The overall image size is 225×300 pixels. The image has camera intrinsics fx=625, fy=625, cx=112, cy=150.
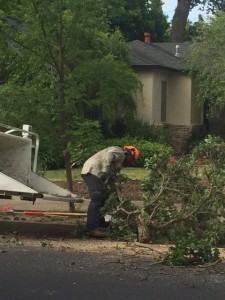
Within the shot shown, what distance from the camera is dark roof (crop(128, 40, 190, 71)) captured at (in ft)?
76.1

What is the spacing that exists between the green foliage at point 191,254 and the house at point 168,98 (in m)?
15.6

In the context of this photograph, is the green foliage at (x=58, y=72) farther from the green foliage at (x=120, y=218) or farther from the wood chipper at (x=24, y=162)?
the green foliage at (x=120, y=218)

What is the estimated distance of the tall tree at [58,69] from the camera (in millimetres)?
9719

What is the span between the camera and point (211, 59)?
68.7 ft

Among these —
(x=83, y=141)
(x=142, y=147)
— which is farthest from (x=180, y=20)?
(x=83, y=141)

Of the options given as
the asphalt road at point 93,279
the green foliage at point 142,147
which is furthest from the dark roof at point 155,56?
the asphalt road at point 93,279

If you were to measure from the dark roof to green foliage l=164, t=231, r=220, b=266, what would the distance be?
15.9 m

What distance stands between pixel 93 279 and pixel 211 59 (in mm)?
15564

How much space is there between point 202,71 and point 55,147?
1208cm

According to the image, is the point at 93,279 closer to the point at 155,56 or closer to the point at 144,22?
the point at 155,56

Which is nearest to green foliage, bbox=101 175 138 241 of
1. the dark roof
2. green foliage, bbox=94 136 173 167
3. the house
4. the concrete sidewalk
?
the concrete sidewalk

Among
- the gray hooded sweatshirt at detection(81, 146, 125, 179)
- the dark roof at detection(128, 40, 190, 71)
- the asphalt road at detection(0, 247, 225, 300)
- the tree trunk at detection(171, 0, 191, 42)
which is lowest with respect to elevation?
the asphalt road at detection(0, 247, 225, 300)

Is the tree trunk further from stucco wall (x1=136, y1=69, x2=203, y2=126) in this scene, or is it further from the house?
stucco wall (x1=136, y1=69, x2=203, y2=126)

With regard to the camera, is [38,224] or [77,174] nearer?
[38,224]
